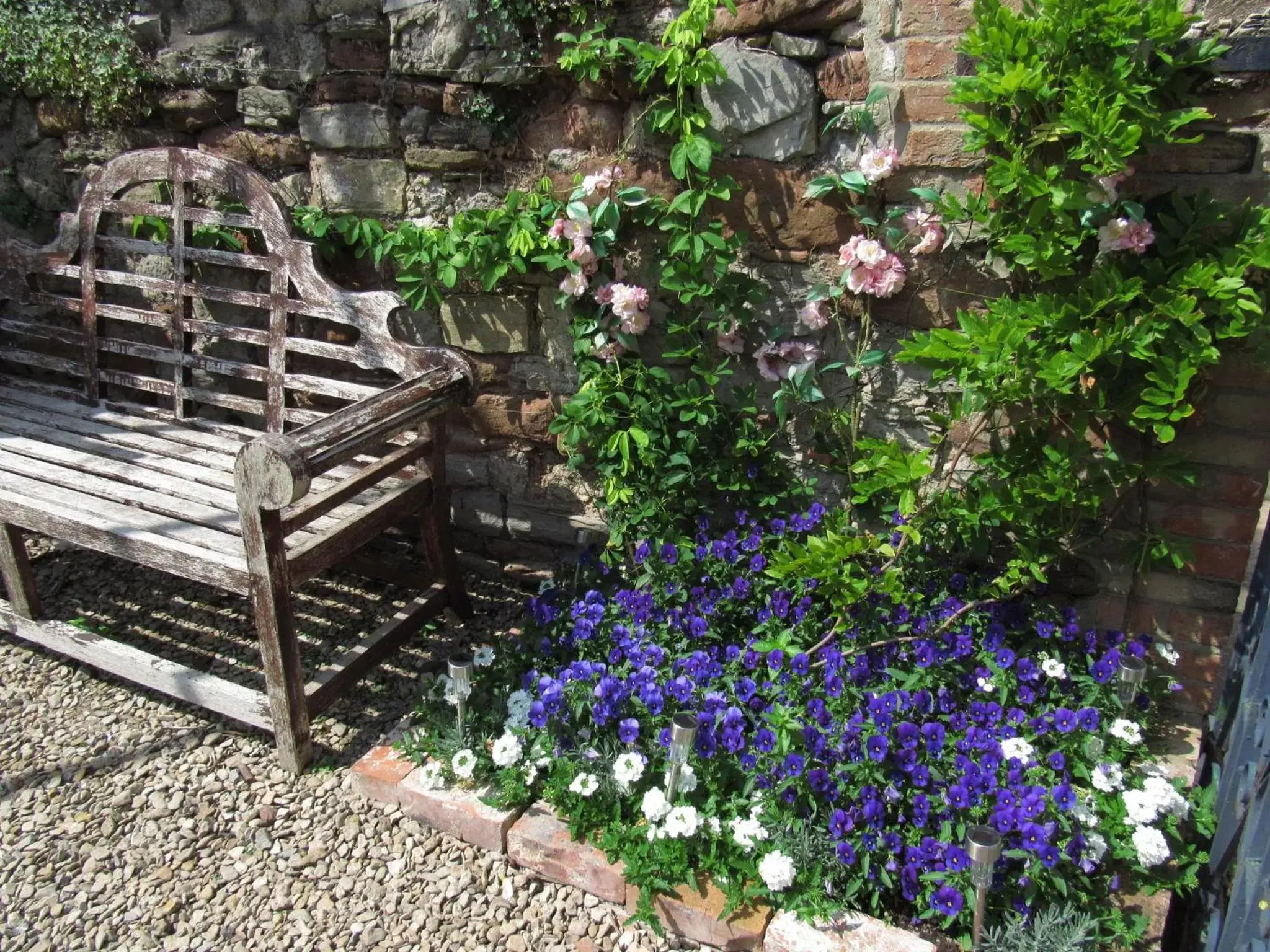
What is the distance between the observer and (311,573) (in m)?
2.53

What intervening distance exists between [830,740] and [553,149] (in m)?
1.84

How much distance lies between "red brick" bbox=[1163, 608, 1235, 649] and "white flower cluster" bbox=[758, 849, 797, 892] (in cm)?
124

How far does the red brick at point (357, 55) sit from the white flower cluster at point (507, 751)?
2.05m

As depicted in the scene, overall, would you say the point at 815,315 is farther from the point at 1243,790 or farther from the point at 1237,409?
the point at 1243,790

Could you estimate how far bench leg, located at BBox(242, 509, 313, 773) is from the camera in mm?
2346

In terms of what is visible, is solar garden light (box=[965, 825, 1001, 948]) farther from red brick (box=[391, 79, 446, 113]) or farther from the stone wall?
red brick (box=[391, 79, 446, 113])

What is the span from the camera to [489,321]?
A: 3100mm

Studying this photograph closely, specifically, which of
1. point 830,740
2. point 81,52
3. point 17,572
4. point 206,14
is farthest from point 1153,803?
point 81,52

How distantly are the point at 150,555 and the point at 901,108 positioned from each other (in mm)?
2241

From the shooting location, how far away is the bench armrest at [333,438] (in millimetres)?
2227

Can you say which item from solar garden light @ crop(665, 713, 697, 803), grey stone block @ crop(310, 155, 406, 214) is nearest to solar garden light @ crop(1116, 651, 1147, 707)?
solar garden light @ crop(665, 713, 697, 803)

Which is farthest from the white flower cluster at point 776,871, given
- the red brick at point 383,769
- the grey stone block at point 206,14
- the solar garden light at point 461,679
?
the grey stone block at point 206,14

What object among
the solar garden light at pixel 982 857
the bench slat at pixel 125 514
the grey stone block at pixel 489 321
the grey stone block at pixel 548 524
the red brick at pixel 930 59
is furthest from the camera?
the grey stone block at pixel 548 524

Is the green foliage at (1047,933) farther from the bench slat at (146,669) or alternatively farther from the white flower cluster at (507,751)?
the bench slat at (146,669)
